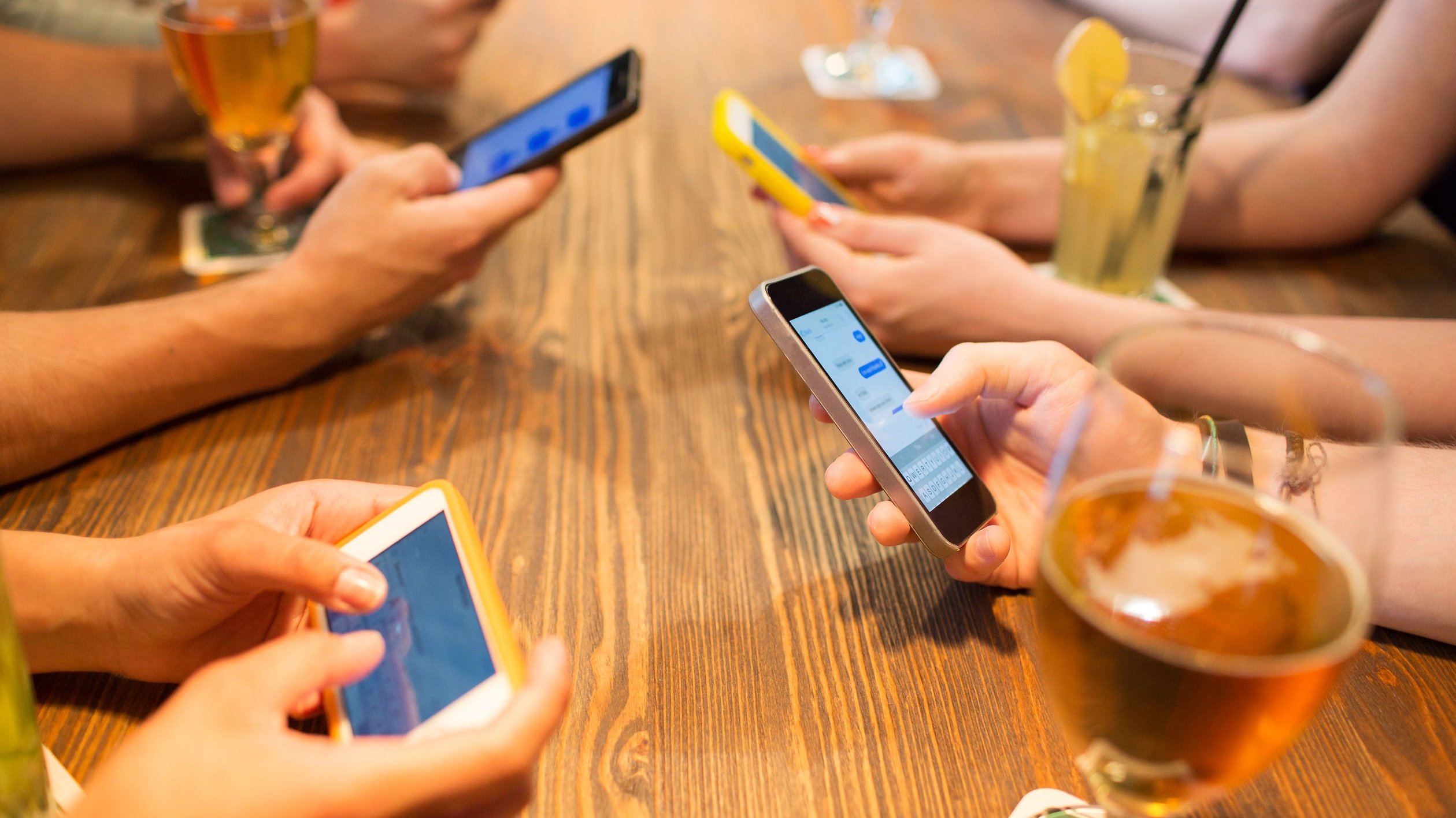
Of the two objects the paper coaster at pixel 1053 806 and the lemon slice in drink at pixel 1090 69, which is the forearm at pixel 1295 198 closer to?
the lemon slice in drink at pixel 1090 69

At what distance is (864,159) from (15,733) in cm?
93

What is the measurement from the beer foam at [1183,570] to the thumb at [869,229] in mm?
563

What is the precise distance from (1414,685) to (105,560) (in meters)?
0.82

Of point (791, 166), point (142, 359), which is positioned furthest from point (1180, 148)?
point (142, 359)

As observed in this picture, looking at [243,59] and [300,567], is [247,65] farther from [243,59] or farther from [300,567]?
[300,567]

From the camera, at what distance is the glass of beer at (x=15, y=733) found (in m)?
0.41

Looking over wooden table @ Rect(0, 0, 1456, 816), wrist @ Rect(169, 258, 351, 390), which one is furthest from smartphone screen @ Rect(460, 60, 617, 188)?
wrist @ Rect(169, 258, 351, 390)

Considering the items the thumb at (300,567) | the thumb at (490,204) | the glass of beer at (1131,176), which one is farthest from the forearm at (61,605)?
the glass of beer at (1131,176)

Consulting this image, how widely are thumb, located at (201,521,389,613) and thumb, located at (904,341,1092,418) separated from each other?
1.14ft

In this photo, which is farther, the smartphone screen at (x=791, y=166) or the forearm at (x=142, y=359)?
the smartphone screen at (x=791, y=166)

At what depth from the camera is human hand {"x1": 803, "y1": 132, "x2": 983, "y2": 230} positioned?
1.11 meters

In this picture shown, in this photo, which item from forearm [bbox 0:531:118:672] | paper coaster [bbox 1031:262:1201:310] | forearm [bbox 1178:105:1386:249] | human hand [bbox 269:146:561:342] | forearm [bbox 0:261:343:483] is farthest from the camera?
forearm [bbox 1178:105:1386:249]

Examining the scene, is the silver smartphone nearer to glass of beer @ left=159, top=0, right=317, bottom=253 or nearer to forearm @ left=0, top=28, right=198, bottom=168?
glass of beer @ left=159, top=0, right=317, bottom=253

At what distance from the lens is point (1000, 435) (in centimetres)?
74
